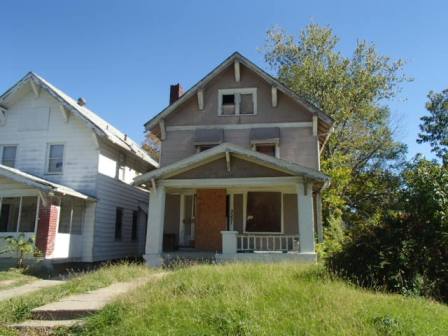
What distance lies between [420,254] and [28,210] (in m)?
14.9

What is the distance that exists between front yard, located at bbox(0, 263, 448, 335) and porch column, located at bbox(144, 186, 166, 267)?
583 cm

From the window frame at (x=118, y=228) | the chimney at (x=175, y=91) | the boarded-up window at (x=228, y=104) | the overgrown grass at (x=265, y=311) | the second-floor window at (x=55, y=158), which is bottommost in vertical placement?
the overgrown grass at (x=265, y=311)

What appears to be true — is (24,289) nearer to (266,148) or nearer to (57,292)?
(57,292)

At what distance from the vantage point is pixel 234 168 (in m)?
14.8

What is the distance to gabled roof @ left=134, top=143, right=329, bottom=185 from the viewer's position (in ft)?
45.5

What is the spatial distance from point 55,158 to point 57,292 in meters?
10.3

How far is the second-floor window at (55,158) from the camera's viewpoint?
18297 mm

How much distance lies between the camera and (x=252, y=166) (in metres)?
14.7

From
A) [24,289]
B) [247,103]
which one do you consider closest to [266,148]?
[247,103]

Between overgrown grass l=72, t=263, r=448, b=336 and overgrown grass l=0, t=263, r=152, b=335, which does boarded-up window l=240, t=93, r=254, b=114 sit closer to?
overgrown grass l=0, t=263, r=152, b=335

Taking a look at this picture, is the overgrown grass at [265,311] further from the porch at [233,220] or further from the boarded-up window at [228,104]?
the boarded-up window at [228,104]

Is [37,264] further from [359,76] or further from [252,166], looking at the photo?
[359,76]

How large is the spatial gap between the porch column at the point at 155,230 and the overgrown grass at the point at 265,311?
625cm

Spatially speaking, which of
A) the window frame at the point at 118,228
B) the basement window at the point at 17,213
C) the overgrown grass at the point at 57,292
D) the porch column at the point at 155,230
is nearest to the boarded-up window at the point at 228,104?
the porch column at the point at 155,230
